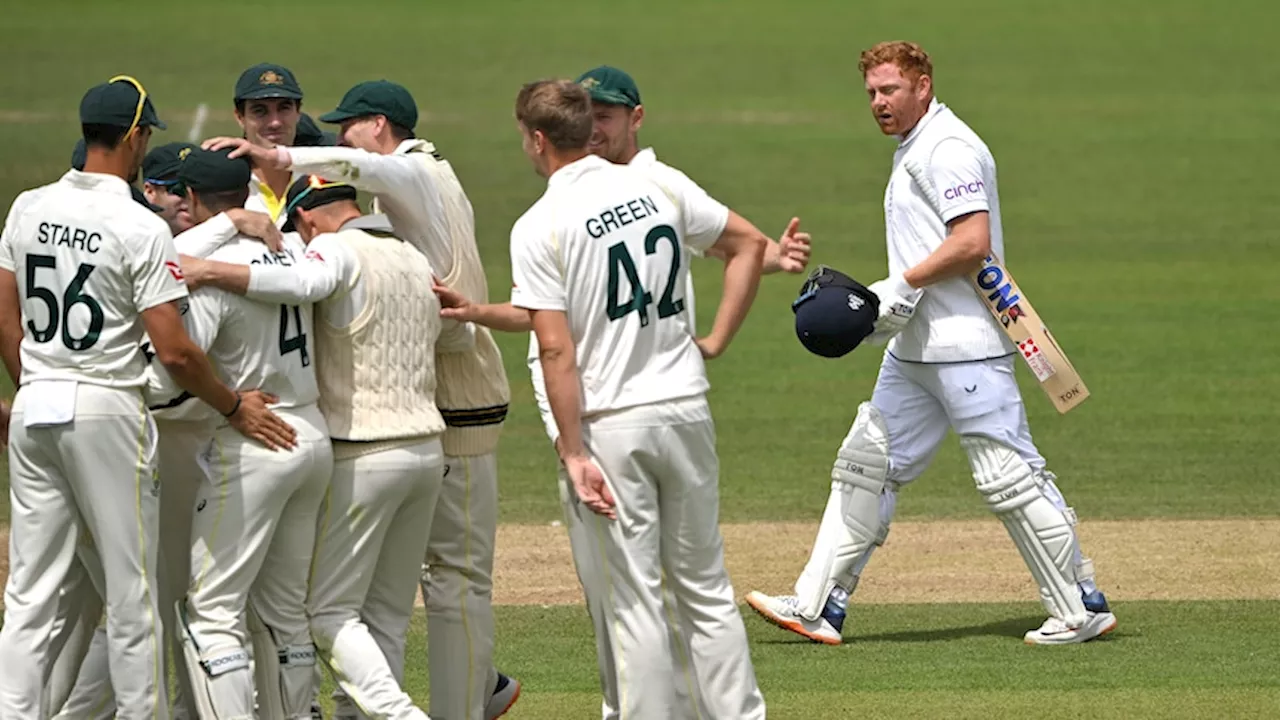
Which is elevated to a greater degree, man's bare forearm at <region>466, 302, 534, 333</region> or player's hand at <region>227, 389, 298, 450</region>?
man's bare forearm at <region>466, 302, 534, 333</region>

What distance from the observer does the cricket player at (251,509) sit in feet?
22.6

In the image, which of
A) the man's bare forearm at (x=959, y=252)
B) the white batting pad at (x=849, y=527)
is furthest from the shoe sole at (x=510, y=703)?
the man's bare forearm at (x=959, y=252)

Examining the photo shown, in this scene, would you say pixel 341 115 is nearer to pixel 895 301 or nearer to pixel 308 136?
pixel 308 136

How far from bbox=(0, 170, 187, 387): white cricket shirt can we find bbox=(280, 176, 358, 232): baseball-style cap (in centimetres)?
74

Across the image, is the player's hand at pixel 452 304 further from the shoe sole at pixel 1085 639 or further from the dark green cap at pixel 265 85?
the shoe sole at pixel 1085 639

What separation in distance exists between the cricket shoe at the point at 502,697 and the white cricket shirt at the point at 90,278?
1.95 m

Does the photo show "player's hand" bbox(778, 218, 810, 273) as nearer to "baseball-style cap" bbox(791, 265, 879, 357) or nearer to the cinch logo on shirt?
"baseball-style cap" bbox(791, 265, 879, 357)

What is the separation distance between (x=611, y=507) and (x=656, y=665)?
54cm

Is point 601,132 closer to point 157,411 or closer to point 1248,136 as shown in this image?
point 157,411

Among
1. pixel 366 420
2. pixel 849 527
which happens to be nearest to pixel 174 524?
pixel 366 420

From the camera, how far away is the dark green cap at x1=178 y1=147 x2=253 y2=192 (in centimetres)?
703

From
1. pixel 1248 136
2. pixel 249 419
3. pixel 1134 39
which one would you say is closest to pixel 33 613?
pixel 249 419

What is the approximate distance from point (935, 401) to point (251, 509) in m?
3.43

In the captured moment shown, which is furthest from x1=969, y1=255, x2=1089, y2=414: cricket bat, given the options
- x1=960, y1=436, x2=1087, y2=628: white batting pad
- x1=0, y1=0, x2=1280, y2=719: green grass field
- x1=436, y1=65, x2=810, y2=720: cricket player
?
x1=436, y1=65, x2=810, y2=720: cricket player
